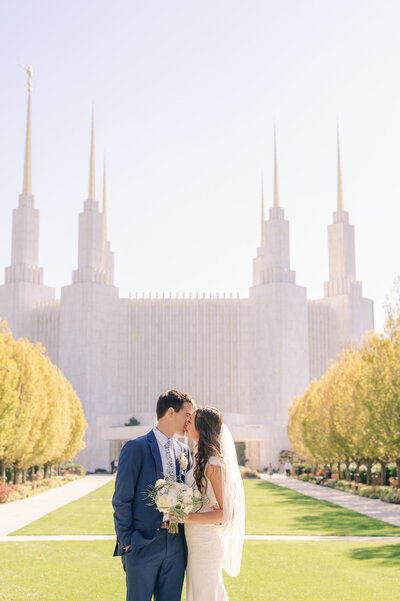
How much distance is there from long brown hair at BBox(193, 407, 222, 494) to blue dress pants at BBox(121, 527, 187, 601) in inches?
18.5

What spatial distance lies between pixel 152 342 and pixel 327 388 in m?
40.2

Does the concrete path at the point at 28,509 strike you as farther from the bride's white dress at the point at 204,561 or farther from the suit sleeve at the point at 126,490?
the suit sleeve at the point at 126,490

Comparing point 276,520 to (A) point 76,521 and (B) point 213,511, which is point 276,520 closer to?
(A) point 76,521

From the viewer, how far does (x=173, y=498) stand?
4.94m

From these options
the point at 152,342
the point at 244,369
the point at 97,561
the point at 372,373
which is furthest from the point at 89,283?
the point at 97,561

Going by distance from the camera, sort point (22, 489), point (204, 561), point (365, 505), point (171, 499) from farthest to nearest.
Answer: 1. point (22, 489)
2. point (365, 505)
3. point (204, 561)
4. point (171, 499)

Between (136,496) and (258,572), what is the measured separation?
566cm

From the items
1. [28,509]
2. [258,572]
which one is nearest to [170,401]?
[258,572]

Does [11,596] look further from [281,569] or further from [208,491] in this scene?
[208,491]

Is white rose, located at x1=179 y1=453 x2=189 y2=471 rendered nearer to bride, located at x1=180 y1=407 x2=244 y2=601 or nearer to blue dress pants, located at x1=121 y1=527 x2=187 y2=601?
bride, located at x1=180 y1=407 x2=244 y2=601

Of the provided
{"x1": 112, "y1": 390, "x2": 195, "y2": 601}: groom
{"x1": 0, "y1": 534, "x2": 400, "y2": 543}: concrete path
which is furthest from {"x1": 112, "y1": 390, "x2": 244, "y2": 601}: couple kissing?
{"x1": 0, "y1": 534, "x2": 400, "y2": 543}: concrete path

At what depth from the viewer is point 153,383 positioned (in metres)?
72.2

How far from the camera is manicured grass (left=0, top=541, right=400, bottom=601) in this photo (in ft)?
28.6

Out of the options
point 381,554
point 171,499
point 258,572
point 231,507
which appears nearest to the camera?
point 171,499
